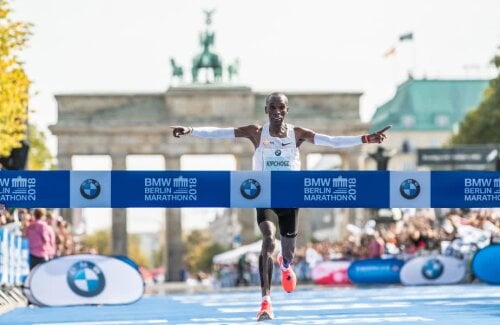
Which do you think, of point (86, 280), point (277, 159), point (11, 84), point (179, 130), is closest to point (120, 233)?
point (11, 84)

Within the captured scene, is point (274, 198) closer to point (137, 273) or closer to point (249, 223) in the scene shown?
point (137, 273)

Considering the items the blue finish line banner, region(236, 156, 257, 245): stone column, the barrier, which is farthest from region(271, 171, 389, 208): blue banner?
region(236, 156, 257, 245): stone column

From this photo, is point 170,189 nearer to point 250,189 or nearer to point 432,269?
point 250,189

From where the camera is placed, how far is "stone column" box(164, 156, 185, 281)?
80.0 meters

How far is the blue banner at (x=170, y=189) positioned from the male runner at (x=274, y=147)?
0.41 m

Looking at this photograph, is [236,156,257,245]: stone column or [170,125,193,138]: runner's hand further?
[236,156,257,245]: stone column

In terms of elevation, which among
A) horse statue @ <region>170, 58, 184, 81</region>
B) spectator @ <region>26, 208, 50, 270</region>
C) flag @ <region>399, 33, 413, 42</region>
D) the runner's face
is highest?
flag @ <region>399, 33, 413, 42</region>

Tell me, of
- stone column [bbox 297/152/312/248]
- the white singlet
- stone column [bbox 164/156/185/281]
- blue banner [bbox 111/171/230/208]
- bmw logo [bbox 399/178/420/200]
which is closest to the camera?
the white singlet

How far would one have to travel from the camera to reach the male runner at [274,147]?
35.9 ft

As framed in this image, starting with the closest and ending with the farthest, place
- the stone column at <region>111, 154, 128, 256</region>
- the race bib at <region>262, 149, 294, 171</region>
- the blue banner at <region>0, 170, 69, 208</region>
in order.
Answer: the race bib at <region>262, 149, 294, 171</region>
the blue banner at <region>0, 170, 69, 208</region>
the stone column at <region>111, 154, 128, 256</region>

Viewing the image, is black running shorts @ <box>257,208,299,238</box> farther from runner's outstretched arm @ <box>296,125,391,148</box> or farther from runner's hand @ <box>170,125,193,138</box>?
runner's hand @ <box>170,125,193,138</box>

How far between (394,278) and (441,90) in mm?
105805

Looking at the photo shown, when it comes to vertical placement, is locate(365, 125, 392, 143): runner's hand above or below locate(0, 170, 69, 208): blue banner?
above

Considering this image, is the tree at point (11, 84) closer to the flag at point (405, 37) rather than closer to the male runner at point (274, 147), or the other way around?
the male runner at point (274, 147)
